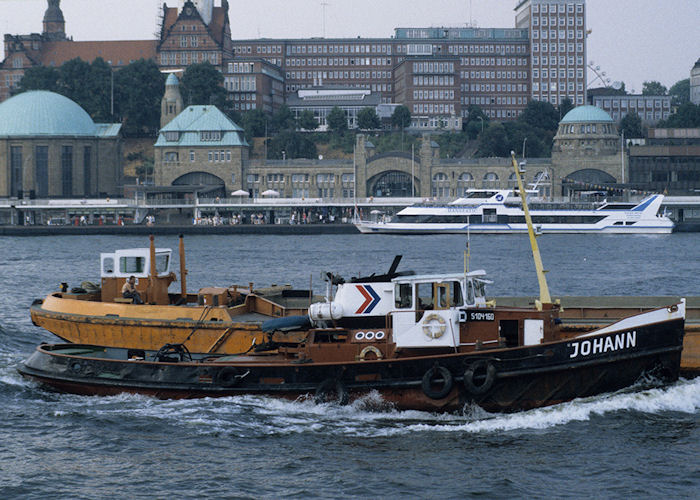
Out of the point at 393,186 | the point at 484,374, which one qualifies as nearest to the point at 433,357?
the point at 484,374

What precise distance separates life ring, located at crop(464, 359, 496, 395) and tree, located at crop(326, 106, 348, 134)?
16192 cm

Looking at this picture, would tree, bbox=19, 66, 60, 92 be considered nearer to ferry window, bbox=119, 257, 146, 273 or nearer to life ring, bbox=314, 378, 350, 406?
ferry window, bbox=119, 257, 146, 273

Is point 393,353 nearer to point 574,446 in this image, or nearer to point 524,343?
point 524,343

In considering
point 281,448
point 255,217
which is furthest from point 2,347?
point 255,217

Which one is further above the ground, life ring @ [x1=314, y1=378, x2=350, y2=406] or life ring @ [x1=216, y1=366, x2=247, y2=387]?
life ring @ [x1=216, y1=366, x2=247, y2=387]

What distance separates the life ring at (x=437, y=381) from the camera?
27.2 metres

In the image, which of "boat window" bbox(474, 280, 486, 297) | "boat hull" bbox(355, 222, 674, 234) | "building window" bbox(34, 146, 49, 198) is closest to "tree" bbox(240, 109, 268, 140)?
"building window" bbox(34, 146, 49, 198)

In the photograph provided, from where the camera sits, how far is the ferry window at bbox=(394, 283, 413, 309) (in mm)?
28672

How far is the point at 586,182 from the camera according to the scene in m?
161

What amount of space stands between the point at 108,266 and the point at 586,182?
131801 millimetres

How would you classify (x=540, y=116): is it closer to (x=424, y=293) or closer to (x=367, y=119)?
(x=367, y=119)

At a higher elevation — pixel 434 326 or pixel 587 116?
pixel 587 116

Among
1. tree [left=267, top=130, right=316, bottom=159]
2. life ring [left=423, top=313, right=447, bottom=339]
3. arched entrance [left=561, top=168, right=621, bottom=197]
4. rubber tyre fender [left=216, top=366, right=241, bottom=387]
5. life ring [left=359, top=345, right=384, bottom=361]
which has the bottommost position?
rubber tyre fender [left=216, top=366, right=241, bottom=387]

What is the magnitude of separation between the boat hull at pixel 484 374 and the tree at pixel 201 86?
161972 millimetres
